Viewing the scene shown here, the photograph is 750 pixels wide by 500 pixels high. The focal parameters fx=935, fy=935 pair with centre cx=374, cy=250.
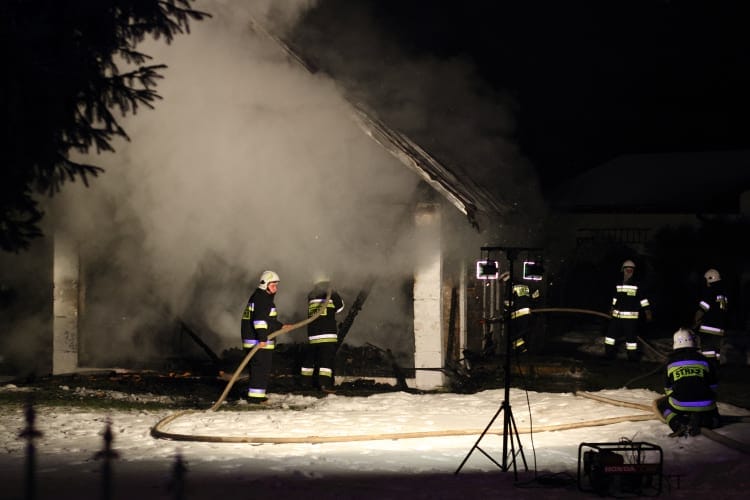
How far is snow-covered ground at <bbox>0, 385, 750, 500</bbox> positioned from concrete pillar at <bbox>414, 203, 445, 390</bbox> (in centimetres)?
134

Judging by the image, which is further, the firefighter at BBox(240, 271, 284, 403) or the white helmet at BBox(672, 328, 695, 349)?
the firefighter at BBox(240, 271, 284, 403)

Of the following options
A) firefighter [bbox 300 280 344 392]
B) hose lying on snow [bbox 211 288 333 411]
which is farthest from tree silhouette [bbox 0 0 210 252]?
firefighter [bbox 300 280 344 392]

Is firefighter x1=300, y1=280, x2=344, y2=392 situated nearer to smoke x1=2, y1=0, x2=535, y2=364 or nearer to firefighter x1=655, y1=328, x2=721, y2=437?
smoke x1=2, y1=0, x2=535, y2=364

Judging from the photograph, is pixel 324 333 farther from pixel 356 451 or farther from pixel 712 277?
pixel 712 277

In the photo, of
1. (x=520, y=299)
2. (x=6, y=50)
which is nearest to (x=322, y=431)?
(x=6, y=50)

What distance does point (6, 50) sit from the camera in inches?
285

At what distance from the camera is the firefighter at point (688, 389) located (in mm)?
9906

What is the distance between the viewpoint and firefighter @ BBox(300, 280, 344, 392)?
13930 mm

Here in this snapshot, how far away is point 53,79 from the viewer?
7473 mm

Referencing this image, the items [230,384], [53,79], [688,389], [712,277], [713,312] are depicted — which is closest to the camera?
[53,79]

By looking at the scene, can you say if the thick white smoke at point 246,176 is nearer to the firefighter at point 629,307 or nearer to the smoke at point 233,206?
the smoke at point 233,206

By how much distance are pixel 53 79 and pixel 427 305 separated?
25.4 ft

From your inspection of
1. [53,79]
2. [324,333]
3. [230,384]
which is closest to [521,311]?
[324,333]

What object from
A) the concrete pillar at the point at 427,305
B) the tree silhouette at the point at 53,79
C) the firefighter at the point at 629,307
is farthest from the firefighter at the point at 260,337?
the firefighter at the point at 629,307
